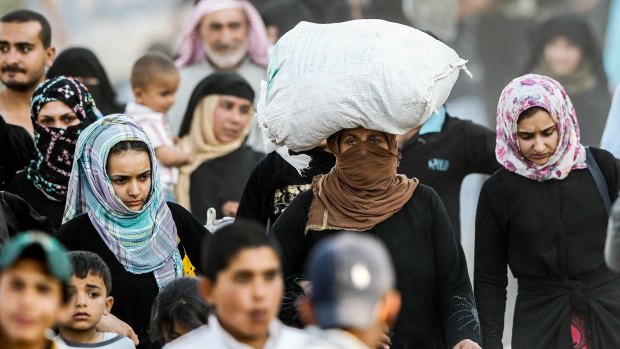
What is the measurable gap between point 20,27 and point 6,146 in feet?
4.93

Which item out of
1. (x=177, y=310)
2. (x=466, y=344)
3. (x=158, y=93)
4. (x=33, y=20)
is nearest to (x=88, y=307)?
(x=177, y=310)

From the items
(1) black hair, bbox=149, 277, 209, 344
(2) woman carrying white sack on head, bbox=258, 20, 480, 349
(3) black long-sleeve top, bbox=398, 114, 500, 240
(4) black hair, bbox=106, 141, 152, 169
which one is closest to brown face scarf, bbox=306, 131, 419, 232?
(2) woman carrying white sack on head, bbox=258, 20, 480, 349

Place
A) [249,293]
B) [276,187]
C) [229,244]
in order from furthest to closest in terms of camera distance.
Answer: [276,187] → [229,244] → [249,293]

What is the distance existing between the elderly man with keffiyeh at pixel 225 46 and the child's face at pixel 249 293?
649 centimetres

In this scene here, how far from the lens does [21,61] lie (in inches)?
414

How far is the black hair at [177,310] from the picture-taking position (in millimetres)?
7531

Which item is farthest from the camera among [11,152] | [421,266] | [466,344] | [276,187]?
[11,152]

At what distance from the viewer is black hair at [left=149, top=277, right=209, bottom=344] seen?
7.53 meters

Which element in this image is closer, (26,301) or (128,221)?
(26,301)

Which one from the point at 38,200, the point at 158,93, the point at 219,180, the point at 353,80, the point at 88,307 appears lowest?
the point at 88,307

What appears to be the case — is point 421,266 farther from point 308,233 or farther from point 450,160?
point 450,160

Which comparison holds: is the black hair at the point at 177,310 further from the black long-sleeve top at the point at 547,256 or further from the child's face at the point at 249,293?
→ the black long-sleeve top at the point at 547,256

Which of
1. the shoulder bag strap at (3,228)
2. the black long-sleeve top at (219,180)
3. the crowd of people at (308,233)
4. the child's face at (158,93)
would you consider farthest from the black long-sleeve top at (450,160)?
the shoulder bag strap at (3,228)

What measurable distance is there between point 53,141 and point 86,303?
64.2 inches
